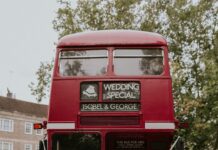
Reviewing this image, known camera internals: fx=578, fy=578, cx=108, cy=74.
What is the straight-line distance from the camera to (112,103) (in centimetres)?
1081

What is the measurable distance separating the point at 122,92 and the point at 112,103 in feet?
0.94

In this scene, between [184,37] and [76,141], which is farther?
[184,37]

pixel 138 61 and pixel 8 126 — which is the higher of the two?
pixel 138 61

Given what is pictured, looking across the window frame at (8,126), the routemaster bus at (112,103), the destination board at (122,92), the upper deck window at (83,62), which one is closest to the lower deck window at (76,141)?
the routemaster bus at (112,103)

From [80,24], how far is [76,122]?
18225 mm

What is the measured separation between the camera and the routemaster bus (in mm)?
10648

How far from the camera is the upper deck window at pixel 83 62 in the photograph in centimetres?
1127

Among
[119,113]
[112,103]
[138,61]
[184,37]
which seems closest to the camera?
[119,113]

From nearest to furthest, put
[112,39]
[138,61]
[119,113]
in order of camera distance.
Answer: [119,113] → [138,61] → [112,39]

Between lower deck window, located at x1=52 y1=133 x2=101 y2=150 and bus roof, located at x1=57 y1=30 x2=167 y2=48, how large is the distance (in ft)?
6.44

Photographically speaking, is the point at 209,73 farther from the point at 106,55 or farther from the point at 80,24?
the point at 106,55

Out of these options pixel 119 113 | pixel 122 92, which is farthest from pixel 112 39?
pixel 119 113

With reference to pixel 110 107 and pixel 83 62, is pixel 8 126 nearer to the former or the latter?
pixel 83 62

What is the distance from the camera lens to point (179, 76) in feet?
89.0
